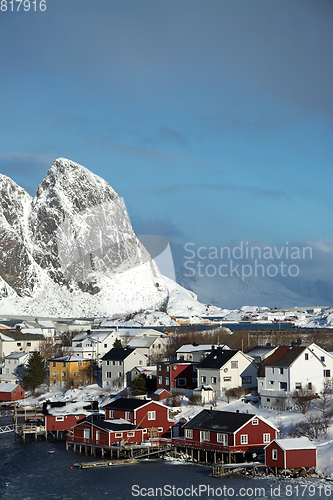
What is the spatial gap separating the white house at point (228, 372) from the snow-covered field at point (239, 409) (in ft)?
7.13

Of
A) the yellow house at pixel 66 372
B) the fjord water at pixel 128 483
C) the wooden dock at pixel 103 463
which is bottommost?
the fjord water at pixel 128 483

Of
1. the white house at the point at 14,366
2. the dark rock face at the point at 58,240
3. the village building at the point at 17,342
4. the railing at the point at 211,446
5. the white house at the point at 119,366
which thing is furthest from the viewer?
the dark rock face at the point at 58,240

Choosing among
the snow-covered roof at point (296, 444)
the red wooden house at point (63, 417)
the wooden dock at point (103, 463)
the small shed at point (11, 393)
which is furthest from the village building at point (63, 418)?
the snow-covered roof at point (296, 444)

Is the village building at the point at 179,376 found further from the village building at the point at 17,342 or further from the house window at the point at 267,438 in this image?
the village building at the point at 17,342

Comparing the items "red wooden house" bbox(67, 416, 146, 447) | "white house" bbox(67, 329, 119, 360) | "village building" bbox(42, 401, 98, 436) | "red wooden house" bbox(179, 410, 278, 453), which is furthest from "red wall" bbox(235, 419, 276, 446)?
"white house" bbox(67, 329, 119, 360)

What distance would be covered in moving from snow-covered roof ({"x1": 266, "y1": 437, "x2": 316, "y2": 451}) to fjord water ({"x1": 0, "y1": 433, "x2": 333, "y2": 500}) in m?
1.49

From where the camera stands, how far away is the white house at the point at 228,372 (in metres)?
44.2

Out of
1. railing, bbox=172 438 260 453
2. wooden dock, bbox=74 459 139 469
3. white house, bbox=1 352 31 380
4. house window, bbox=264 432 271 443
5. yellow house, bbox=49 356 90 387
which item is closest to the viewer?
railing, bbox=172 438 260 453

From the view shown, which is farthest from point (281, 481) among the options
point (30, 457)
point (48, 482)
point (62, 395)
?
point (62, 395)

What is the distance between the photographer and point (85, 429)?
3594 cm

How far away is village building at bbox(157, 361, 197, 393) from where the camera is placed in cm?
4731

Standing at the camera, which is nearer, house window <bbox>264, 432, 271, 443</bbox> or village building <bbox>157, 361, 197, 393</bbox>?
house window <bbox>264, 432, 271, 443</bbox>

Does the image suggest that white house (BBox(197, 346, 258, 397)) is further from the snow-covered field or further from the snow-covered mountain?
the snow-covered mountain

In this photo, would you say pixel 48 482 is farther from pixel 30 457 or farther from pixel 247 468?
pixel 247 468
